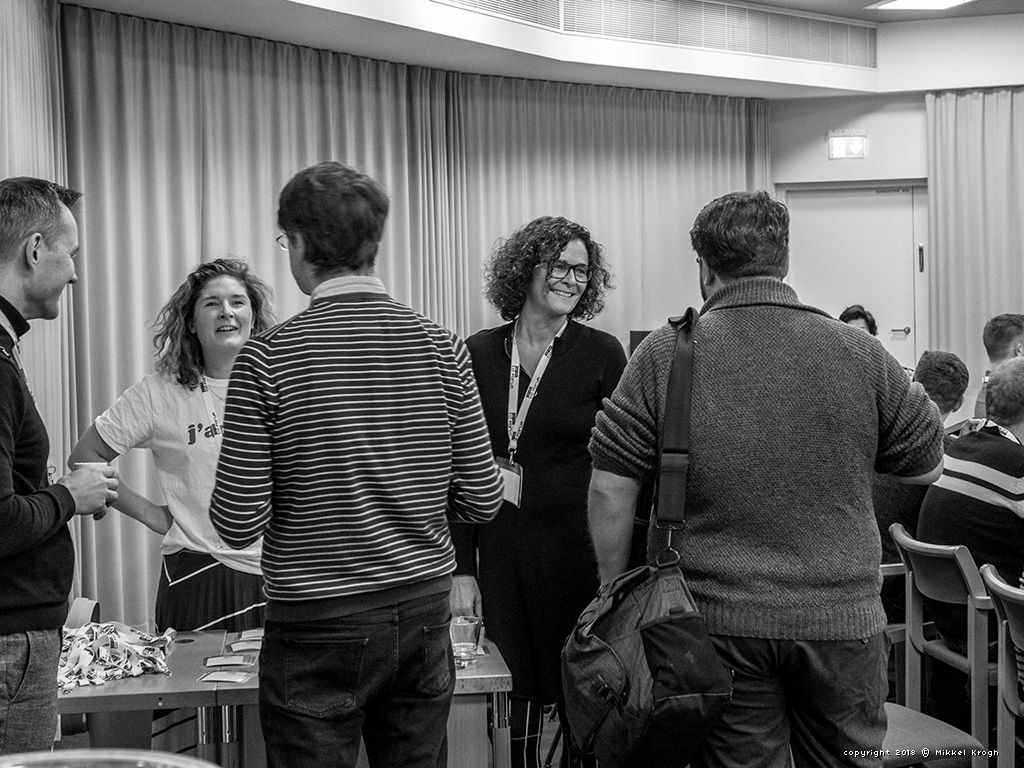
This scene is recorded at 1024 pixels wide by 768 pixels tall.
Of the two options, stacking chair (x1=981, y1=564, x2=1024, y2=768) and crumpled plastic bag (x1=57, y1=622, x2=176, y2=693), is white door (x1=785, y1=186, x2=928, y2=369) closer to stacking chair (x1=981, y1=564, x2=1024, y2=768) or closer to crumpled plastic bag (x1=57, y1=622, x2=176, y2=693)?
stacking chair (x1=981, y1=564, x2=1024, y2=768)

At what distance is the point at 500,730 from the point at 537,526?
0.49 metres

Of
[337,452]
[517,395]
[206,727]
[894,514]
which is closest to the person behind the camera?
[337,452]

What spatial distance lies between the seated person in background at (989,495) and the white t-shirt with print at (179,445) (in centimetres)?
210

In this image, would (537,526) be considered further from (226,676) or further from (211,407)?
(211,407)

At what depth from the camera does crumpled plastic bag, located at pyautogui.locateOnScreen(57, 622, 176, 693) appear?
240 cm

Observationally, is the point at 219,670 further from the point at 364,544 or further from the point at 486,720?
the point at 364,544

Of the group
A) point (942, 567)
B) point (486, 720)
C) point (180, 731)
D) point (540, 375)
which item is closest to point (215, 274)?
point (540, 375)

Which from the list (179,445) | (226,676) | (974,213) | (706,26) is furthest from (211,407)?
(974,213)

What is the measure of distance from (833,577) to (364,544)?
2.51ft

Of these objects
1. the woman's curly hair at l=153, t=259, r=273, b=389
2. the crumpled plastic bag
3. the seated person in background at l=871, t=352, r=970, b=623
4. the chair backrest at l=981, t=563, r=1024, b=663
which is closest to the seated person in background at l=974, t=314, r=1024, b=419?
the seated person in background at l=871, t=352, r=970, b=623

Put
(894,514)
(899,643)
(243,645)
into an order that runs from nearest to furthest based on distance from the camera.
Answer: (243,645)
(899,643)
(894,514)

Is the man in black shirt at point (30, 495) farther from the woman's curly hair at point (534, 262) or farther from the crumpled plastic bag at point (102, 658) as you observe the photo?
the woman's curly hair at point (534, 262)

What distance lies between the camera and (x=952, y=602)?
334 cm

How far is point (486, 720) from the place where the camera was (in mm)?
2439
